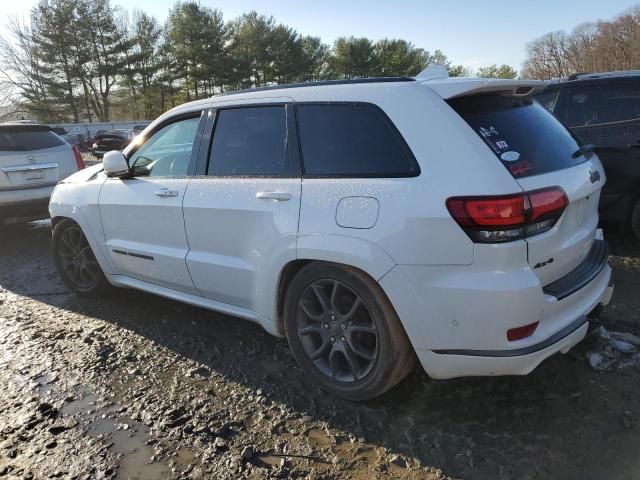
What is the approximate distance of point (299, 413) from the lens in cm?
291

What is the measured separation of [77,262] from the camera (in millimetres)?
4824

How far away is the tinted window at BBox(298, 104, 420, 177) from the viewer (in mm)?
2617

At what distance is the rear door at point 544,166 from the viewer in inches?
96.2

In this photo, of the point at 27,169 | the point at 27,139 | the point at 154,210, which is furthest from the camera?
the point at 27,139

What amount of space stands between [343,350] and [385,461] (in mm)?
641

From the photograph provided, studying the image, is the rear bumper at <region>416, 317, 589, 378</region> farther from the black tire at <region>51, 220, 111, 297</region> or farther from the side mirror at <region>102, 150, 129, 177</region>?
the black tire at <region>51, 220, 111, 297</region>

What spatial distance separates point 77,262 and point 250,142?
248 centimetres

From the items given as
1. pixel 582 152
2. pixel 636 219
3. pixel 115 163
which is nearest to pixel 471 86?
pixel 582 152

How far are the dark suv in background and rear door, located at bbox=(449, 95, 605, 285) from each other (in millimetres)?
2341

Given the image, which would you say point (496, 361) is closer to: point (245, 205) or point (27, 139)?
point (245, 205)

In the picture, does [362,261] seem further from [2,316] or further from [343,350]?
[2,316]

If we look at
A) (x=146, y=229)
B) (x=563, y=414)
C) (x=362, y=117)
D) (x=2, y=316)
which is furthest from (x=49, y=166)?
(x=563, y=414)

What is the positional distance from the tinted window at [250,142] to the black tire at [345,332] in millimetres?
706

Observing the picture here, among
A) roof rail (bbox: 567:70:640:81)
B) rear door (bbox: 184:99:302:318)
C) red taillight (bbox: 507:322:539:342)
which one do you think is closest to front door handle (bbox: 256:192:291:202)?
rear door (bbox: 184:99:302:318)
